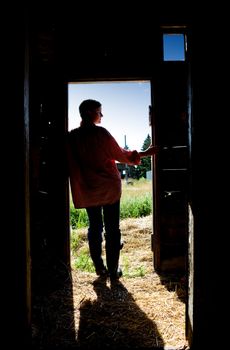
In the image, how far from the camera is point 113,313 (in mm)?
2982

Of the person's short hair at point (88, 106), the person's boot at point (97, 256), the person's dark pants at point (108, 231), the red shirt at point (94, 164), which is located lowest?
the person's boot at point (97, 256)

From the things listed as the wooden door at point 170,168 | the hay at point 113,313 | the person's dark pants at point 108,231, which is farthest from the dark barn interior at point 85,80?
the person's dark pants at point 108,231

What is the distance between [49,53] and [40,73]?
0.93 feet

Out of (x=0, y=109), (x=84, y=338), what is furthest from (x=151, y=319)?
(x=0, y=109)

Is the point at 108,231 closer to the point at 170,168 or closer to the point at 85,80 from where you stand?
the point at 170,168

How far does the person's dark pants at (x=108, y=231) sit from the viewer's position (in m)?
3.76

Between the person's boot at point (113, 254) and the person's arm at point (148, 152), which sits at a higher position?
the person's arm at point (148, 152)

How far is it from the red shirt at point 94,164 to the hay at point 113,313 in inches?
41.4

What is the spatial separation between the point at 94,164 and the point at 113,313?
169 centimetres

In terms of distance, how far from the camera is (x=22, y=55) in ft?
6.00

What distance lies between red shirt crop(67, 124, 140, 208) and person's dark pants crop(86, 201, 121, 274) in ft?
0.38

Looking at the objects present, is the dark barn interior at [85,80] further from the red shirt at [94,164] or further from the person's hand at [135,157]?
the person's hand at [135,157]

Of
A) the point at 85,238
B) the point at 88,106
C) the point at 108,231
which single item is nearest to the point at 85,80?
the point at 88,106

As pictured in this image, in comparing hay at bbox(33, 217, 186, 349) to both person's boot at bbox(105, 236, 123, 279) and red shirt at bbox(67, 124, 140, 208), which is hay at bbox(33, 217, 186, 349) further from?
red shirt at bbox(67, 124, 140, 208)
